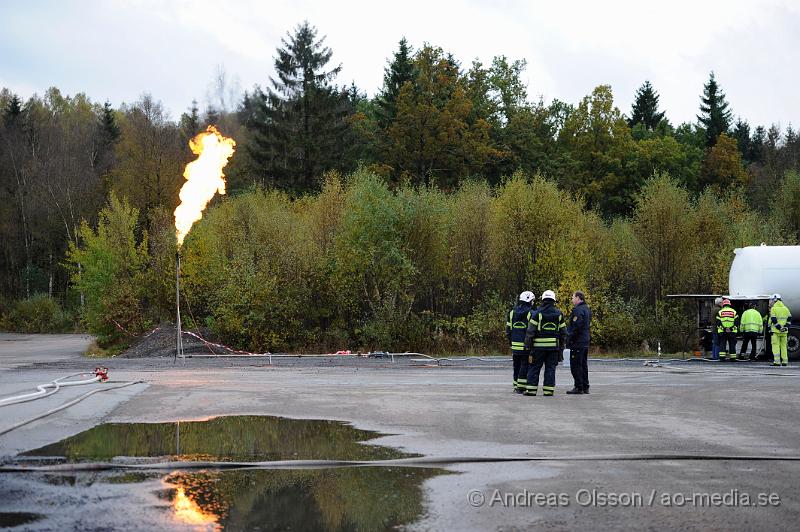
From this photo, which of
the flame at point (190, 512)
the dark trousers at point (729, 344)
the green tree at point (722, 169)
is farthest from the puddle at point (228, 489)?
the green tree at point (722, 169)

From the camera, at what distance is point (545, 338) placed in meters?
16.9

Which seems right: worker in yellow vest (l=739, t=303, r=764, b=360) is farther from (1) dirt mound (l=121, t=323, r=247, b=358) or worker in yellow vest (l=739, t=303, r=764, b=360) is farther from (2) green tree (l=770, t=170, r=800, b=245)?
(2) green tree (l=770, t=170, r=800, b=245)

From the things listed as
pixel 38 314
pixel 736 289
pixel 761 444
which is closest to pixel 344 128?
pixel 38 314

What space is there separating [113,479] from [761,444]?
7.81m

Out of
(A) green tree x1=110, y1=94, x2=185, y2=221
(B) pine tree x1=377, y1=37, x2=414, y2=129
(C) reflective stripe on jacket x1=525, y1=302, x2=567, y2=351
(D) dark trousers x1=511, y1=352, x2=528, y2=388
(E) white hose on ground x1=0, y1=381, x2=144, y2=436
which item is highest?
(B) pine tree x1=377, y1=37, x2=414, y2=129

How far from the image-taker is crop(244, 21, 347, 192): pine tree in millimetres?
62531

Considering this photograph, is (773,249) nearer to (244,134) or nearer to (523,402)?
(523,402)

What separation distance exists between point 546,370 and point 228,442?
7.62 metres

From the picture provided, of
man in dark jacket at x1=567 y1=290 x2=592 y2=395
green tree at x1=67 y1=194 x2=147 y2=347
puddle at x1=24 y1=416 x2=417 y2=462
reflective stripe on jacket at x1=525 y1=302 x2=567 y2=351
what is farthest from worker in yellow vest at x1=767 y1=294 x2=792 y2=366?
green tree at x1=67 y1=194 x2=147 y2=347

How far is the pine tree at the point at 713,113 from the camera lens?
298 feet

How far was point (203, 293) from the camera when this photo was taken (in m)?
35.5

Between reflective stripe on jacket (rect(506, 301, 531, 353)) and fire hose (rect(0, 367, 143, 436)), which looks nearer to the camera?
fire hose (rect(0, 367, 143, 436))

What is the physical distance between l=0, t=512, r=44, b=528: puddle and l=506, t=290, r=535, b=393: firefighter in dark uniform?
36.2 ft

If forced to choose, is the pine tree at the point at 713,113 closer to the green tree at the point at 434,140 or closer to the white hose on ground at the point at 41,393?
the green tree at the point at 434,140
